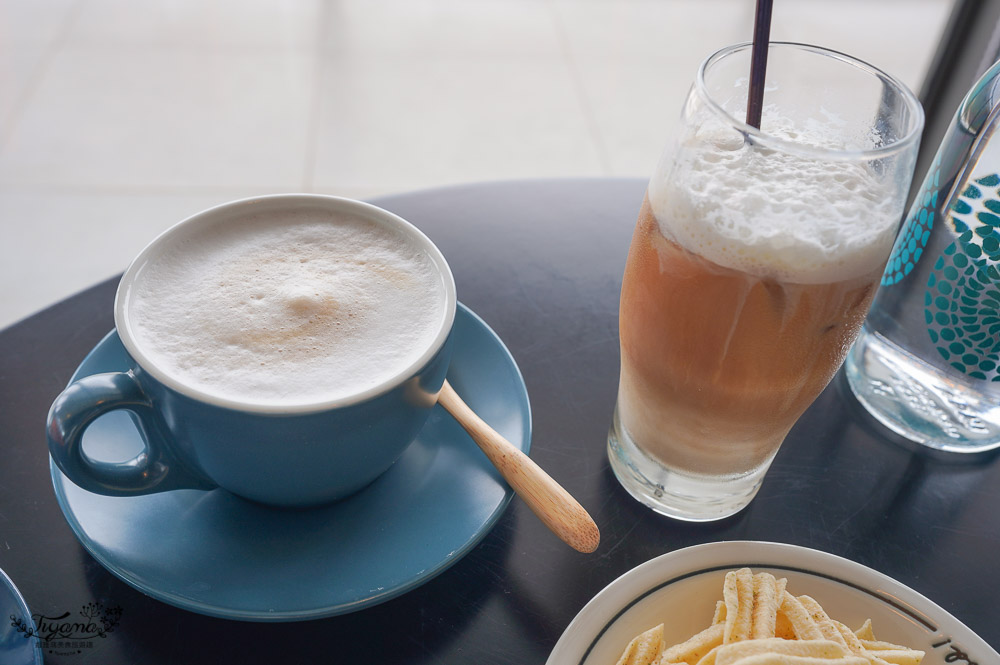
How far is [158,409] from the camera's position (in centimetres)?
53

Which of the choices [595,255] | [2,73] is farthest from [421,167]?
[595,255]

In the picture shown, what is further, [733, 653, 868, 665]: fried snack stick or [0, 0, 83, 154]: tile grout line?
[0, 0, 83, 154]: tile grout line

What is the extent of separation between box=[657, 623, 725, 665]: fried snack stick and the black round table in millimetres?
94

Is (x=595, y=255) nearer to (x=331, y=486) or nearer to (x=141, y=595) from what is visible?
(x=331, y=486)

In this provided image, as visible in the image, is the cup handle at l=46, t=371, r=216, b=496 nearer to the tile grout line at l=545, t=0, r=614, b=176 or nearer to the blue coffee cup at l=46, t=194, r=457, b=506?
the blue coffee cup at l=46, t=194, r=457, b=506

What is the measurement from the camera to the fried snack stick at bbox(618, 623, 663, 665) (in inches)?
18.4

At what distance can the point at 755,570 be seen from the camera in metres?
0.52

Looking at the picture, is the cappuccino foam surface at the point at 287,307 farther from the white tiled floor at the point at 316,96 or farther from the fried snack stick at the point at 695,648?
the white tiled floor at the point at 316,96

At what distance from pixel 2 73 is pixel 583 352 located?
2.28m

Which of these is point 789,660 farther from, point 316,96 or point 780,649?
point 316,96

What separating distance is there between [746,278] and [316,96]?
2.13 metres

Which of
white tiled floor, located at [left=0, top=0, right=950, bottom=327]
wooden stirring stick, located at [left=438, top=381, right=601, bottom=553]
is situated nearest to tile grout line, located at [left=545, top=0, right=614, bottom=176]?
white tiled floor, located at [left=0, top=0, right=950, bottom=327]

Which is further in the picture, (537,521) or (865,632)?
(537,521)

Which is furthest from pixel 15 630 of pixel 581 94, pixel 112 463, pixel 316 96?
pixel 581 94
